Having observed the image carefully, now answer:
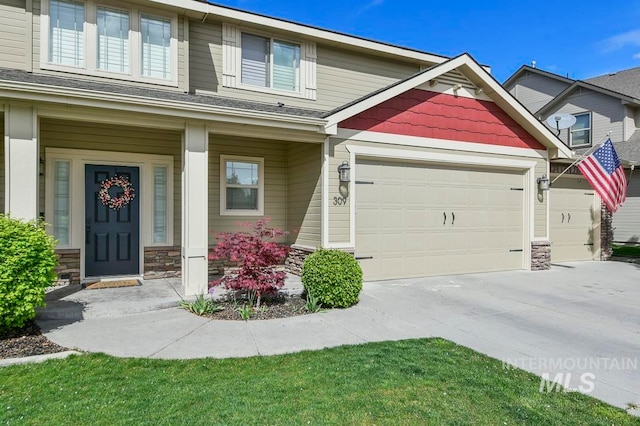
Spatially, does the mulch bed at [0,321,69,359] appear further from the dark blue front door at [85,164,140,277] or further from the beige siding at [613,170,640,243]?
the beige siding at [613,170,640,243]

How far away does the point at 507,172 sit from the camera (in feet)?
32.6

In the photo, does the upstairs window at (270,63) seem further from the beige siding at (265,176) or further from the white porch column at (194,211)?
the white porch column at (194,211)

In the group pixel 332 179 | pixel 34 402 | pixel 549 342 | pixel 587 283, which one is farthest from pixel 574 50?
pixel 34 402

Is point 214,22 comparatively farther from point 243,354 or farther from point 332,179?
point 243,354

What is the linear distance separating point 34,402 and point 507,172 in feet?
32.7

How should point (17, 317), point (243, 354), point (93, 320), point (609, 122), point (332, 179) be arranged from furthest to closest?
1. point (609, 122)
2. point (332, 179)
3. point (93, 320)
4. point (17, 317)
5. point (243, 354)

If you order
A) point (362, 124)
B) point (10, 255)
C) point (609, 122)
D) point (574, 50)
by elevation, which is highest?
point (574, 50)

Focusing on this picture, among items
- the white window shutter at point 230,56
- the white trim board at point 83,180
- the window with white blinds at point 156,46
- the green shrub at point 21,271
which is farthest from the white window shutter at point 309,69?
the green shrub at point 21,271

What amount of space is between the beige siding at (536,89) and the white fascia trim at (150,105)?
17.7 meters

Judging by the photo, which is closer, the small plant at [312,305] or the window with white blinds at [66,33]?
the small plant at [312,305]

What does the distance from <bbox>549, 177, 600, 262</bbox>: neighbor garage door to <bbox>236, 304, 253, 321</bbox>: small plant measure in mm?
9275

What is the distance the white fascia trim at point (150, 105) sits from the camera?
562 cm

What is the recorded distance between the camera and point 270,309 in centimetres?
611

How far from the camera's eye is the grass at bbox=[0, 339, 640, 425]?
2957mm
